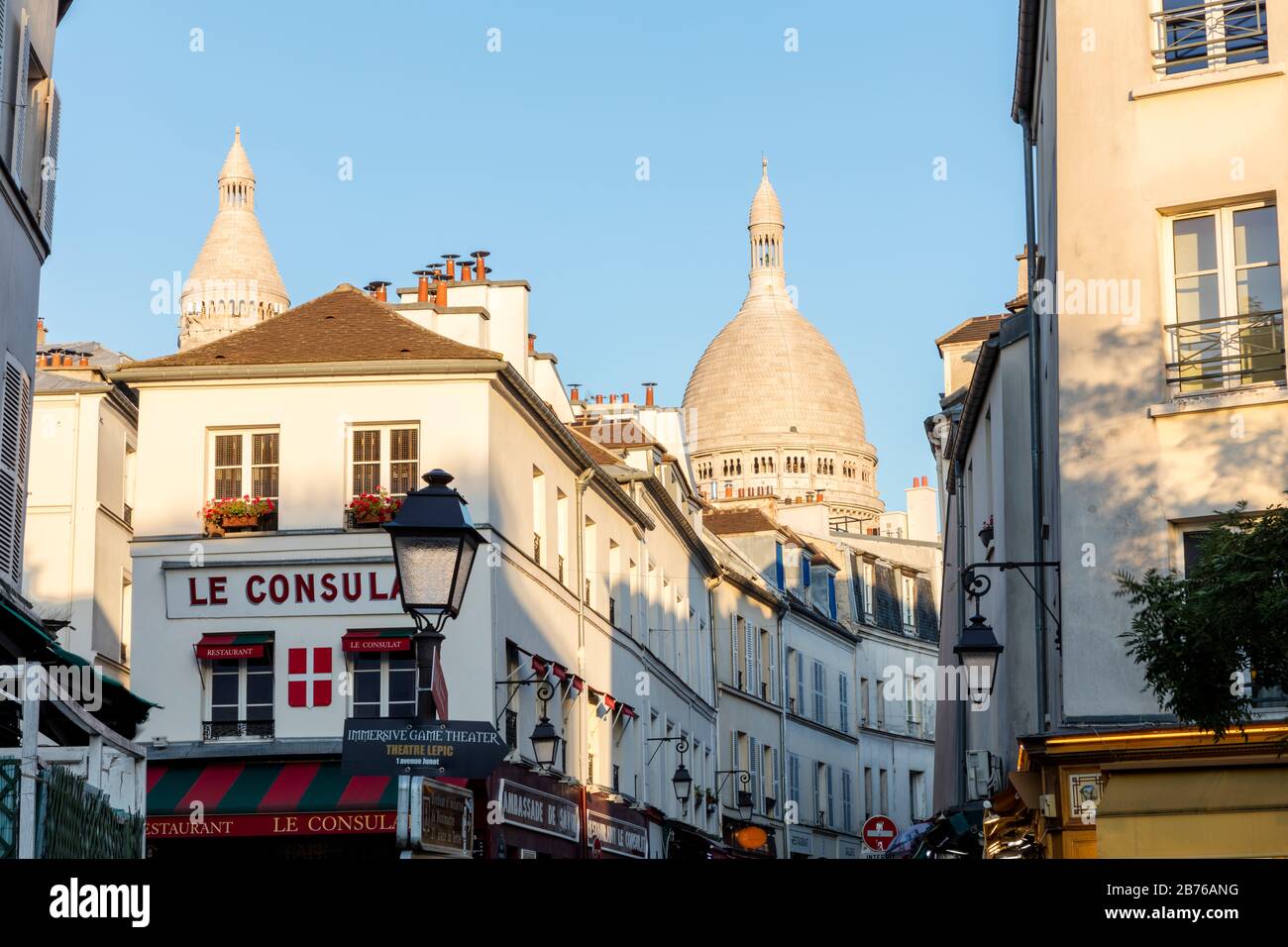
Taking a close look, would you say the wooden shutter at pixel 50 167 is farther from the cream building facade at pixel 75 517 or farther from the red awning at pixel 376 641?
the cream building facade at pixel 75 517

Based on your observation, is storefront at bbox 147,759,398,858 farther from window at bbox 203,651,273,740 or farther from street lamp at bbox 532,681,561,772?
street lamp at bbox 532,681,561,772

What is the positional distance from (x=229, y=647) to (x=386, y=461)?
369cm

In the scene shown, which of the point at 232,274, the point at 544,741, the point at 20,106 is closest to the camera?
the point at 20,106

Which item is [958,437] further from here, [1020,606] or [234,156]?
[234,156]

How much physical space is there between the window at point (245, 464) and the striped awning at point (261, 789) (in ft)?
14.2

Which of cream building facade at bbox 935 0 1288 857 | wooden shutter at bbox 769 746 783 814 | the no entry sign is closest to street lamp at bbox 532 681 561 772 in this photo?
the no entry sign

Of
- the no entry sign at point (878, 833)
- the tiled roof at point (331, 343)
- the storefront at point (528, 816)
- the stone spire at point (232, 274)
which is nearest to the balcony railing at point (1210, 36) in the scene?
the tiled roof at point (331, 343)

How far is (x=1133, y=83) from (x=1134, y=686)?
18.3ft

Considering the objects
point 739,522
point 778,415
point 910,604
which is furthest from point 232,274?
point 739,522

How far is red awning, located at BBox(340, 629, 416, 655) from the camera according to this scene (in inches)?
1134

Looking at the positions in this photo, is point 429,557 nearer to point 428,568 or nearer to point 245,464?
point 428,568

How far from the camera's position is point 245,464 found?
30547 millimetres

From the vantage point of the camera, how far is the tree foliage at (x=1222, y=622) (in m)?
11.2

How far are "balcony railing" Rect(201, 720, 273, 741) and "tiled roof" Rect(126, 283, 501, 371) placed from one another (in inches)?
219
